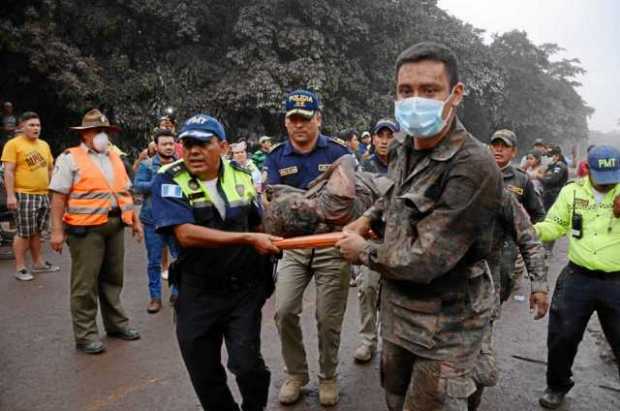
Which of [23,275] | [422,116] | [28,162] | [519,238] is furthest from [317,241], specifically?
[23,275]

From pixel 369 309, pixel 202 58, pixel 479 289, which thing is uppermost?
pixel 202 58

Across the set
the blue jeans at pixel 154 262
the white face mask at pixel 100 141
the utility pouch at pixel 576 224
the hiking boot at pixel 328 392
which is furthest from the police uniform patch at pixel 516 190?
the white face mask at pixel 100 141

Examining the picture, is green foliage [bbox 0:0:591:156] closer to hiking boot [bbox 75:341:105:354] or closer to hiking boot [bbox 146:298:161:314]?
hiking boot [bbox 146:298:161:314]

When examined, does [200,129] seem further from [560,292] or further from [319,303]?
[560,292]

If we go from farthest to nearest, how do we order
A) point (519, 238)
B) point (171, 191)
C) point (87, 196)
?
point (87, 196)
point (519, 238)
point (171, 191)

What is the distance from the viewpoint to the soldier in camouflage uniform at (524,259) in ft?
8.75

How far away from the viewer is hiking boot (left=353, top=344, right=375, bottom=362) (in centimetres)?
440

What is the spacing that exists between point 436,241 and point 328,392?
2.10m

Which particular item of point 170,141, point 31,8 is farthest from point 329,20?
point 170,141

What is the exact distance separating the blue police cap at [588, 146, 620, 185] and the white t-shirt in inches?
99.3

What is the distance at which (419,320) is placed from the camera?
215 cm

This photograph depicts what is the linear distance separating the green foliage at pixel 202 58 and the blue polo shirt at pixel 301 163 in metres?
10.8

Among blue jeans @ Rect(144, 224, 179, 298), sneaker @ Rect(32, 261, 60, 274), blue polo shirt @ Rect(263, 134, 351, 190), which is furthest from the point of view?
sneaker @ Rect(32, 261, 60, 274)

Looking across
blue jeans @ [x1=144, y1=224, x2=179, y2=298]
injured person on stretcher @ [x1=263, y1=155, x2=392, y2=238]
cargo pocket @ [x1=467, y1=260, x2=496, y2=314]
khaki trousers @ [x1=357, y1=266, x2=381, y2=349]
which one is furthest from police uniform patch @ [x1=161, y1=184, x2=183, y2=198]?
blue jeans @ [x1=144, y1=224, x2=179, y2=298]
